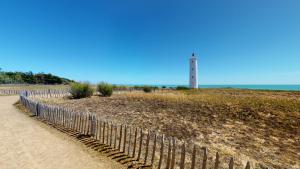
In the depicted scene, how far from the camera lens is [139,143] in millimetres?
8461

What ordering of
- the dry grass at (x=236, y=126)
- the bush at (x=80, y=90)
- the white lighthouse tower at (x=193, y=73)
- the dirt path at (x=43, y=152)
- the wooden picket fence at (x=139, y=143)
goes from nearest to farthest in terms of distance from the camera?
1. the wooden picket fence at (x=139, y=143)
2. the dirt path at (x=43, y=152)
3. the dry grass at (x=236, y=126)
4. the bush at (x=80, y=90)
5. the white lighthouse tower at (x=193, y=73)

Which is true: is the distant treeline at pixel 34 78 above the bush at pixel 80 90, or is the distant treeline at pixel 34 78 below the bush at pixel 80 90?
above

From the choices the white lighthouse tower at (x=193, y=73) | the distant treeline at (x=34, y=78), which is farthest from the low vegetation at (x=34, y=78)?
the white lighthouse tower at (x=193, y=73)

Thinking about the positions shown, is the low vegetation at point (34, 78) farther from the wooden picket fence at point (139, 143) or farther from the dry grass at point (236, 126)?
the dry grass at point (236, 126)

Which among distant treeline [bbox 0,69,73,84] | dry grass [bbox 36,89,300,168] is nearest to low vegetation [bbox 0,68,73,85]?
distant treeline [bbox 0,69,73,84]

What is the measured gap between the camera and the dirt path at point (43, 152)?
21.0 feet

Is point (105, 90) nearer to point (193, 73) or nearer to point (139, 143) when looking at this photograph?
point (139, 143)

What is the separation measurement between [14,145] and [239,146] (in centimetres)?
949

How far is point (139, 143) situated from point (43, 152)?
350 centimetres

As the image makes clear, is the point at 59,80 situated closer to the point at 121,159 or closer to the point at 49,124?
the point at 49,124

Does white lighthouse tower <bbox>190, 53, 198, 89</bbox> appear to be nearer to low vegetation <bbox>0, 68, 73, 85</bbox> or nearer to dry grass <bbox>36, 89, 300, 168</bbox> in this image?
dry grass <bbox>36, 89, 300, 168</bbox>

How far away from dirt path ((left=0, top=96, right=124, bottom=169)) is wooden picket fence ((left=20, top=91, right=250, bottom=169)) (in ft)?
2.75

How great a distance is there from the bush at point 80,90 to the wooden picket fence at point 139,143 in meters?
11.1

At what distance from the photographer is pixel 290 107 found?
16.6 meters
